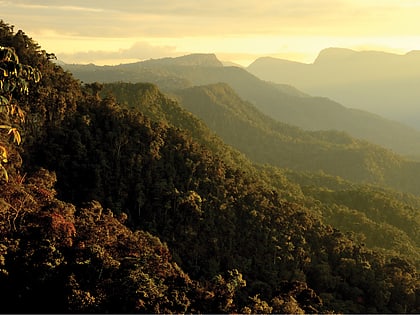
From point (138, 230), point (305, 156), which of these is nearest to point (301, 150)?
point (305, 156)

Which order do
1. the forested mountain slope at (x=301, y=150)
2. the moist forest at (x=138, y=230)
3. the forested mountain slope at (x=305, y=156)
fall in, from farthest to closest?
the forested mountain slope at (x=301, y=150), the forested mountain slope at (x=305, y=156), the moist forest at (x=138, y=230)

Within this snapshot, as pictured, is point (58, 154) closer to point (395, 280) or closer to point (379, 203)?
point (395, 280)

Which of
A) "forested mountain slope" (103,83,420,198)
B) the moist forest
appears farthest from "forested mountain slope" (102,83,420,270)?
the moist forest

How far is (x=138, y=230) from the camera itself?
3081cm

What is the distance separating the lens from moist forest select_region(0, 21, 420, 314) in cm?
1884

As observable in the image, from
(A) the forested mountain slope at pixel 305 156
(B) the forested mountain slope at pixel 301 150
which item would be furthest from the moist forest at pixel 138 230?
(B) the forested mountain slope at pixel 301 150

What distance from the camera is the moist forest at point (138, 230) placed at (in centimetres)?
1884

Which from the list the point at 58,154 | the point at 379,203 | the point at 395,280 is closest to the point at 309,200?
the point at 379,203

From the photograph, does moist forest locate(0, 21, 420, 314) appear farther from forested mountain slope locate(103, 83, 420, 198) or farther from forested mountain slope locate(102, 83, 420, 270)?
forested mountain slope locate(103, 83, 420, 198)

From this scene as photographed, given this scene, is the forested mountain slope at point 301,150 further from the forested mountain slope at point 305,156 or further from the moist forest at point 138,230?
A: the moist forest at point 138,230

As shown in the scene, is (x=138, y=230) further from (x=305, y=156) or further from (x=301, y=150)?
(x=301, y=150)

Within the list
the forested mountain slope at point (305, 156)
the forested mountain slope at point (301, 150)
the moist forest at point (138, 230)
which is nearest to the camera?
the moist forest at point (138, 230)

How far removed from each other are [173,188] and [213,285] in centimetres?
1520

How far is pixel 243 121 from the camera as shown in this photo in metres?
170
